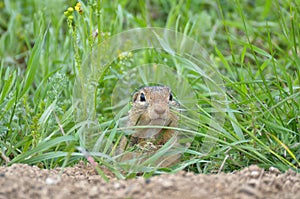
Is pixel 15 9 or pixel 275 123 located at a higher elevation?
pixel 15 9

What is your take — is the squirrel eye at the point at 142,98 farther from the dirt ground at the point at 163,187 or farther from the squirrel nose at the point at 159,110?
the dirt ground at the point at 163,187

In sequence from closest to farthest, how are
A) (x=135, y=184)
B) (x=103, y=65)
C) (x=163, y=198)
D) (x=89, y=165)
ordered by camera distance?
(x=163, y=198) < (x=135, y=184) < (x=89, y=165) < (x=103, y=65)

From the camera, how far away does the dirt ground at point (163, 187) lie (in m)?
2.79

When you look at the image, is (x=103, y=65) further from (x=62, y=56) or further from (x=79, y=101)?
(x=62, y=56)

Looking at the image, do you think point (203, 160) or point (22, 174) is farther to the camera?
point (203, 160)

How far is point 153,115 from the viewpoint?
12.4 ft

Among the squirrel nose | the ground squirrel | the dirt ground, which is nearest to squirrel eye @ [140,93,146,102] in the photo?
the ground squirrel

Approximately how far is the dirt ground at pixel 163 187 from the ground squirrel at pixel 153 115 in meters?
0.74

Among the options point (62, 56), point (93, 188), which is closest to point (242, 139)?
point (93, 188)

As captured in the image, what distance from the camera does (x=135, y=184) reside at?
2922 millimetres

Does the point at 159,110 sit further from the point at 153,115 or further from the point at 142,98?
the point at 142,98

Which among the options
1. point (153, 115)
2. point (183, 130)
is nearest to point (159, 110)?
point (153, 115)

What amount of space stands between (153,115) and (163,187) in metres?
0.99

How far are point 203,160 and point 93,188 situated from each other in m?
1.02
